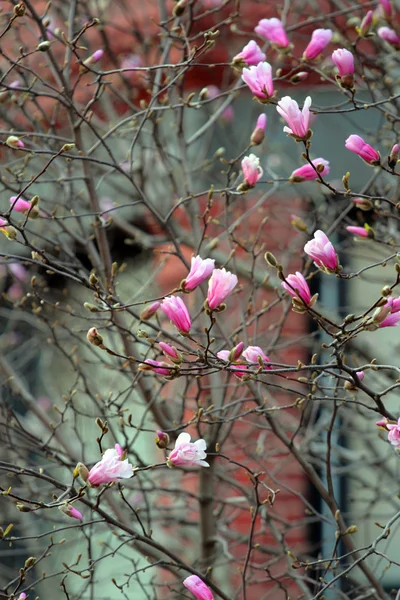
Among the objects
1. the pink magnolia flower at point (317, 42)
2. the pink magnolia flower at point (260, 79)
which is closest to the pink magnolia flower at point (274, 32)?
the pink magnolia flower at point (317, 42)

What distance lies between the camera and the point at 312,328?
403 cm

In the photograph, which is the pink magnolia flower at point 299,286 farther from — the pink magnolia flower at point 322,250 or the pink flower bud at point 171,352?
the pink flower bud at point 171,352

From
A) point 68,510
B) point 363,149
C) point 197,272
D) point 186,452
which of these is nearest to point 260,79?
point 363,149

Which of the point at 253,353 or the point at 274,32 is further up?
the point at 274,32

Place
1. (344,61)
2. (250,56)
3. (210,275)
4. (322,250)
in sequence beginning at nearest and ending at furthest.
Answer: (322,250) < (344,61) < (250,56) < (210,275)

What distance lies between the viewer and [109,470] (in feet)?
4.92

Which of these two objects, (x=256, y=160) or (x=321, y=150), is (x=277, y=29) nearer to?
(x=256, y=160)

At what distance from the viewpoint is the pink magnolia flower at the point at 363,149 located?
5.35 feet

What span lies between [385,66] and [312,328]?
4.77 ft

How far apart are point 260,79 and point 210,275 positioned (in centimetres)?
71

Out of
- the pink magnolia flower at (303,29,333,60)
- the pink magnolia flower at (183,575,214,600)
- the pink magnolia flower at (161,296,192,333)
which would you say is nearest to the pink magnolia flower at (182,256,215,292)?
the pink magnolia flower at (161,296,192,333)

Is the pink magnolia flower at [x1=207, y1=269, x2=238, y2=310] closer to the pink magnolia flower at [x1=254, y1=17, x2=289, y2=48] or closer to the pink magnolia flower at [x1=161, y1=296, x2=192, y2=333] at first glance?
the pink magnolia flower at [x1=161, y1=296, x2=192, y2=333]

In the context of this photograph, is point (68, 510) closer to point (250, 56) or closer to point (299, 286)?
point (299, 286)

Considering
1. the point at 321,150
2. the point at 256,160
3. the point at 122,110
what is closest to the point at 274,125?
the point at 321,150
